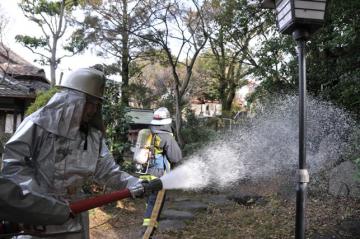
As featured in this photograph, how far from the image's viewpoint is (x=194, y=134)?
14.9 metres

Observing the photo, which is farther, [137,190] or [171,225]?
[171,225]

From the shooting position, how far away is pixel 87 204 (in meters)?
2.33

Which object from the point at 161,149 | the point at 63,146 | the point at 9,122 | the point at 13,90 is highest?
the point at 13,90

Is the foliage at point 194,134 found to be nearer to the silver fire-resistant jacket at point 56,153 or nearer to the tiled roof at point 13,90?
the tiled roof at point 13,90

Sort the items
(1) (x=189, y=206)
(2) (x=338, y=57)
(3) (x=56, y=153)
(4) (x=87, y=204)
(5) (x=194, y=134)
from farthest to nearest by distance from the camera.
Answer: (5) (x=194, y=134) < (2) (x=338, y=57) < (1) (x=189, y=206) < (3) (x=56, y=153) < (4) (x=87, y=204)

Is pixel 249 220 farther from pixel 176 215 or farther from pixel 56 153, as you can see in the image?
pixel 56 153

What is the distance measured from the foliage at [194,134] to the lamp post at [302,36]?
30.9ft

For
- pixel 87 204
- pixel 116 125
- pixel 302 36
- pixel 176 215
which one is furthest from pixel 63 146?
pixel 116 125

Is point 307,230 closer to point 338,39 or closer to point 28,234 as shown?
point 338,39

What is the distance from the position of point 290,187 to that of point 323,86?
2.35m

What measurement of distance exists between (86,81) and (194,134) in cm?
1233

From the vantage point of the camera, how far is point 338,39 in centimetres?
727

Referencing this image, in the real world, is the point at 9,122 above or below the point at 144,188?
above

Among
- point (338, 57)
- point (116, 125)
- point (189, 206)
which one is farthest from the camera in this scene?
point (116, 125)
